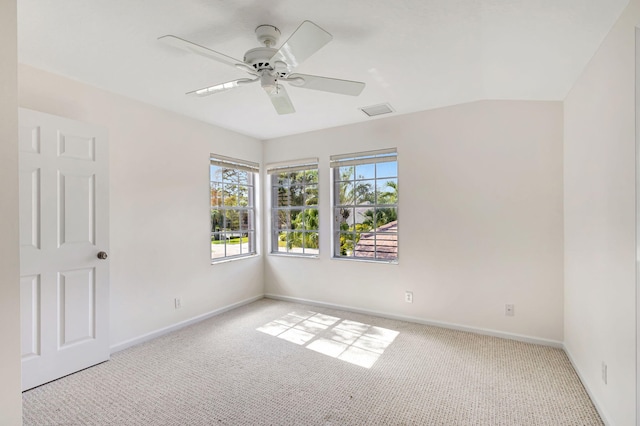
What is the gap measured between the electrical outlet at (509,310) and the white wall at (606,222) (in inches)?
20.0

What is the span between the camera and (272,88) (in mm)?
2076

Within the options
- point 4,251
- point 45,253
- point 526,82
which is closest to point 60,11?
point 4,251

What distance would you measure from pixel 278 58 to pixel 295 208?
2.85 m

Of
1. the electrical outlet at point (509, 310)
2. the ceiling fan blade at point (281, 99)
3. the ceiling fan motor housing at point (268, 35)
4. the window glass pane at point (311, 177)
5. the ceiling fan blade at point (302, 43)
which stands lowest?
the electrical outlet at point (509, 310)

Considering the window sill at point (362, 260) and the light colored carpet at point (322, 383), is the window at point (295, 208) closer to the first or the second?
the window sill at point (362, 260)

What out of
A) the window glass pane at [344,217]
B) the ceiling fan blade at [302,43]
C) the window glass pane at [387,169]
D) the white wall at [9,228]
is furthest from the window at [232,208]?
the white wall at [9,228]

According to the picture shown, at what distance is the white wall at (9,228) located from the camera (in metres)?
1.14

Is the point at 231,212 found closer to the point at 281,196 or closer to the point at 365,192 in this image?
the point at 281,196

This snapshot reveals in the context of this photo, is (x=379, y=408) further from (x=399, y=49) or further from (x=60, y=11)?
(x=60, y=11)

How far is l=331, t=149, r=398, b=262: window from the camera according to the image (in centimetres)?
382

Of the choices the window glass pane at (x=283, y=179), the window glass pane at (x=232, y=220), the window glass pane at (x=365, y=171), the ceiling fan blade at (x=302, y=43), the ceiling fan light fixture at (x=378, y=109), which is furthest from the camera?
the window glass pane at (x=283, y=179)

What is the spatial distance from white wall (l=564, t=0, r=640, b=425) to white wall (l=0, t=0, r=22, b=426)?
8.90 feet

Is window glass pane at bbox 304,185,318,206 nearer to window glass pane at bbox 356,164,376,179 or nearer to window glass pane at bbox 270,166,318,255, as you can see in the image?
window glass pane at bbox 270,166,318,255

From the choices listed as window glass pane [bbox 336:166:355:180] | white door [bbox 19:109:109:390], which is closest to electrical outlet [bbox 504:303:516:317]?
window glass pane [bbox 336:166:355:180]
